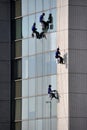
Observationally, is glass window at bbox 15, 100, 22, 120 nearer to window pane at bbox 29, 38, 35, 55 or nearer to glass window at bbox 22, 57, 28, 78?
glass window at bbox 22, 57, 28, 78

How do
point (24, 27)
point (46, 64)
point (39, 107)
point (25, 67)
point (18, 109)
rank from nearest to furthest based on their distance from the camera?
point (46, 64) → point (39, 107) → point (25, 67) → point (18, 109) → point (24, 27)

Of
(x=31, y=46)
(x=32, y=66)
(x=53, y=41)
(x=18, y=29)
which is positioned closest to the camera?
(x=53, y=41)

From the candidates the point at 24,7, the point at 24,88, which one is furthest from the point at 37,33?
the point at 24,88

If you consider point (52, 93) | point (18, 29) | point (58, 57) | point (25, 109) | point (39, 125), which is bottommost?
point (39, 125)

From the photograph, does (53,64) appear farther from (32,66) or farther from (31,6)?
(31,6)

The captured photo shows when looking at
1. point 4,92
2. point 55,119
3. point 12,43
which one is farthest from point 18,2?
point 55,119

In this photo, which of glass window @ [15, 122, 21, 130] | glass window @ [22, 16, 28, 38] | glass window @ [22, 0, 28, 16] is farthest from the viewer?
glass window @ [22, 0, 28, 16]

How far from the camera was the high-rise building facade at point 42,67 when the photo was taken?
3975cm

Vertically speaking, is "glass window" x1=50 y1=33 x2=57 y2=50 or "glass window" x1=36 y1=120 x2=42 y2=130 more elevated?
"glass window" x1=50 y1=33 x2=57 y2=50

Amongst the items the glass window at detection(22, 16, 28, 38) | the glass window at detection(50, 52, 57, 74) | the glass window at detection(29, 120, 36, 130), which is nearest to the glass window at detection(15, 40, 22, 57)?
the glass window at detection(22, 16, 28, 38)

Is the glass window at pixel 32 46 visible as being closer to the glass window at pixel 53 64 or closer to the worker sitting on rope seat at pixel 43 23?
the worker sitting on rope seat at pixel 43 23

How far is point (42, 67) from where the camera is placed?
141 feet

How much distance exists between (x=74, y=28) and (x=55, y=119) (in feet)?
19.7

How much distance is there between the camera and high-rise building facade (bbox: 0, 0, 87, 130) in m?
39.8
